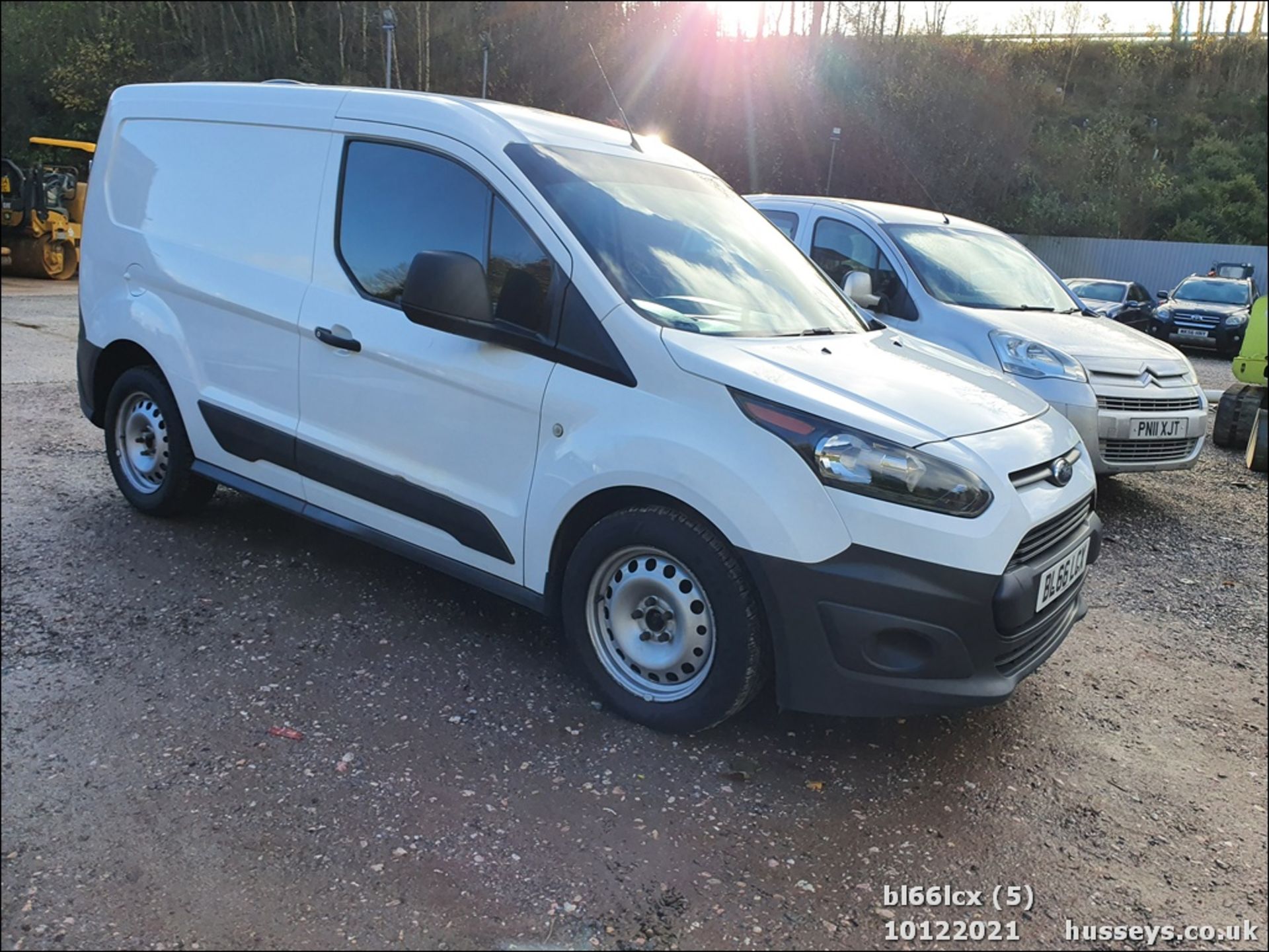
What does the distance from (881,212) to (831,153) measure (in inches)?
1045

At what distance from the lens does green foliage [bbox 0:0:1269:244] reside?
29.7m

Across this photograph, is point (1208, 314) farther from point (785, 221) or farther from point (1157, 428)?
point (785, 221)

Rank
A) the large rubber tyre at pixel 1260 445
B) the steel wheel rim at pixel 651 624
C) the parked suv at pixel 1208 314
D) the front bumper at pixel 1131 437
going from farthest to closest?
the parked suv at pixel 1208 314, the large rubber tyre at pixel 1260 445, the front bumper at pixel 1131 437, the steel wheel rim at pixel 651 624

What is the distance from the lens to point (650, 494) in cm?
311

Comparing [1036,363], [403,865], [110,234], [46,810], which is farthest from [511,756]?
[1036,363]

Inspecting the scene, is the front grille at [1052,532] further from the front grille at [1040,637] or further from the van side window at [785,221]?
the van side window at [785,221]

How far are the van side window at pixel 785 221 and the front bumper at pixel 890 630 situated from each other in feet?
15.3

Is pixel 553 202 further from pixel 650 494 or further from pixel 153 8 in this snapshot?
pixel 153 8

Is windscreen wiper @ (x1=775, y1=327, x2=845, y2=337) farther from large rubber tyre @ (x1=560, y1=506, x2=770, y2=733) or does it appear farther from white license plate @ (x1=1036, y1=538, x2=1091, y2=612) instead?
white license plate @ (x1=1036, y1=538, x2=1091, y2=612)

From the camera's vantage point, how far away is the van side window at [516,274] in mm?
3320

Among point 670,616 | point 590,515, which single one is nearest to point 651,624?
point 670,616

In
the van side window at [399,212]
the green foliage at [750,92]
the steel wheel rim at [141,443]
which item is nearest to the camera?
the van side window at [399,212]

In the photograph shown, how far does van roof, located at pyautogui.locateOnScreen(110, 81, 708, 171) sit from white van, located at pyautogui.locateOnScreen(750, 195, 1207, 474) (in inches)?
82.2

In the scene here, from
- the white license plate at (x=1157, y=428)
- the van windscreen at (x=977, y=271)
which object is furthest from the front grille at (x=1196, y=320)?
the white license plate at (x=1157, y=428)
